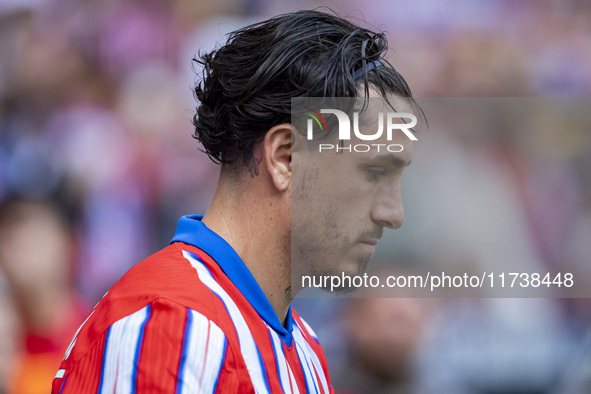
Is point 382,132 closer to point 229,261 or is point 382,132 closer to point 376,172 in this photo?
point 376,172

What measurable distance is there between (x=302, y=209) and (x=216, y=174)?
162 centimetres

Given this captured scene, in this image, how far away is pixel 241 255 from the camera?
1179mm

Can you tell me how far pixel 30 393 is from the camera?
2545 millimetres

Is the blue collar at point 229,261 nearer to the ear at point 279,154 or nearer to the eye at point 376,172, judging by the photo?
the ear at point 279,154

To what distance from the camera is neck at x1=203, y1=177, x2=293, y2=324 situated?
119 cm

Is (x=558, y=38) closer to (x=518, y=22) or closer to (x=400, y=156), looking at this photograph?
(x=518, y=22)

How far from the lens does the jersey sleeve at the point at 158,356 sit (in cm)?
91

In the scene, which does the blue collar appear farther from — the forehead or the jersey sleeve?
the forehead

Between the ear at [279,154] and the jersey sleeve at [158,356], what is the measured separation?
1.09 ft

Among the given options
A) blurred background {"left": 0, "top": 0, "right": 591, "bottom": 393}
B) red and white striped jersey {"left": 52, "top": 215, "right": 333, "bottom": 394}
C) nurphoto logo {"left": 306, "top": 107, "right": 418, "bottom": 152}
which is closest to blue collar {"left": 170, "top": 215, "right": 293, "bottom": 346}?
red and white striped jersey {"left": 52, "top": 215, "right": 333, "bottom": 394}

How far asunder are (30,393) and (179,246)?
Answer: 5.96 ft

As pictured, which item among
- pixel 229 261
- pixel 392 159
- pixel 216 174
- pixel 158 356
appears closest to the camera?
pixel 158 356

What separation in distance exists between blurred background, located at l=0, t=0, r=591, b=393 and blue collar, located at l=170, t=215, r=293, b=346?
133cm

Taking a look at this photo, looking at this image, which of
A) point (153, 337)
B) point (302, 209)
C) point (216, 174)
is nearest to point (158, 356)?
point (153, 337)
